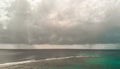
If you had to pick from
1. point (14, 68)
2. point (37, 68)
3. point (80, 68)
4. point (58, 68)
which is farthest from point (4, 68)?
point (80, 68)

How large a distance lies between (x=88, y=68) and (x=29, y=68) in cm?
2622

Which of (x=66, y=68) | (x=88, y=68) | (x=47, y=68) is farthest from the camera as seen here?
(x=88, y=68)

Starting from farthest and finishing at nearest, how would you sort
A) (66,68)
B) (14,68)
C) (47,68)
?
(66,68)
(47,68)
(14,68)

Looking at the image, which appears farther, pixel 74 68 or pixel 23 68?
pixel 74 68

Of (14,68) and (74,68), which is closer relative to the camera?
(14,68)

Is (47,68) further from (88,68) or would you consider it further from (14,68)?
(88,68)

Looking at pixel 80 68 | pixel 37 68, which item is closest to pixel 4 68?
pixel 37 68

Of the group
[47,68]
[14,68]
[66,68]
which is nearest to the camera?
[14,68]

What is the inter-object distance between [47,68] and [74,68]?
509 inches

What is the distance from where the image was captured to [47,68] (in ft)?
219

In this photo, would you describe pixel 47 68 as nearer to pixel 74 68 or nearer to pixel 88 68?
pixel 74 68

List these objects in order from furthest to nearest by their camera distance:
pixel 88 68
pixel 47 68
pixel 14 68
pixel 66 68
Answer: pixel 88 68, pixel 66 68, pixel 47 68, pixel 14 68

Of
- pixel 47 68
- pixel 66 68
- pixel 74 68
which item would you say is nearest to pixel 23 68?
pixel 47 68

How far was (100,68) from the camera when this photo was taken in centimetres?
8375
